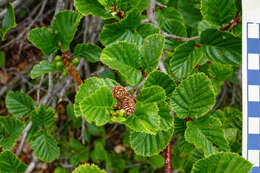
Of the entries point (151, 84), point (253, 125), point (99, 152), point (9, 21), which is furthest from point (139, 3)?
point (99, 152)

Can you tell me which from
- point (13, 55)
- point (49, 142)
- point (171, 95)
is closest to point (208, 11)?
point (171, 95)

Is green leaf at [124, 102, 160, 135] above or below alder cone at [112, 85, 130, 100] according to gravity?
below

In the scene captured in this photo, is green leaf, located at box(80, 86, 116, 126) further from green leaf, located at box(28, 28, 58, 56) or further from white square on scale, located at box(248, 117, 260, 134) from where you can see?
white square on scale, located at box(248, 117, 260, 134)

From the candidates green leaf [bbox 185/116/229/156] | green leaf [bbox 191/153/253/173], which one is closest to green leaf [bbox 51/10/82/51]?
green leaf [bbox 185/116/229/156]

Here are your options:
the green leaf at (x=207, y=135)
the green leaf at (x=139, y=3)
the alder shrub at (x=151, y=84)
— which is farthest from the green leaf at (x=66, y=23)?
the green leaf at (x=207, y=135)

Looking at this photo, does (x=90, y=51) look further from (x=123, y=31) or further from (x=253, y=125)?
(x=253, y=125)

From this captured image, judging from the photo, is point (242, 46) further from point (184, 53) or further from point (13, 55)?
point (13, 55)
